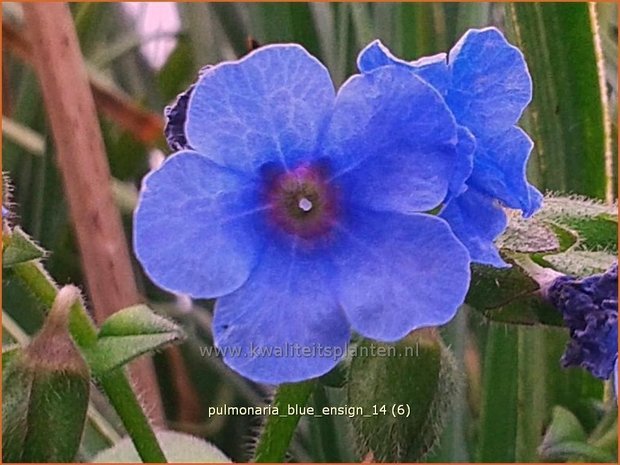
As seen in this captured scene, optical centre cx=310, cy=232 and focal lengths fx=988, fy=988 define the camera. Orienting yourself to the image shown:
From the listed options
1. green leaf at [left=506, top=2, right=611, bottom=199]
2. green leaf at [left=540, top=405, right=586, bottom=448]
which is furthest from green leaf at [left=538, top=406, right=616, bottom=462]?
green leaf at [left=506, top=2, right=611, bottom=199]

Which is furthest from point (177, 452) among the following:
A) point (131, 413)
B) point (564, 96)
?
point (564, 96)

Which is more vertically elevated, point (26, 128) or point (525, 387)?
point (26, 128)

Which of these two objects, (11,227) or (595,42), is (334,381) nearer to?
(11,227)

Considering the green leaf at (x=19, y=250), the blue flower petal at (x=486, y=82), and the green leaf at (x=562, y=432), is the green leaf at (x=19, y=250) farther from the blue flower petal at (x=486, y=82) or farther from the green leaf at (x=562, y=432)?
the green leaf at (x=562, y=432)

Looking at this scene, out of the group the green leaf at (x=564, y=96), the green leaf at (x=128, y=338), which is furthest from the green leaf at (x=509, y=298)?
the green leaf at (x=564, y=96)


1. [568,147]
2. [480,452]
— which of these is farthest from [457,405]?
[568,147]

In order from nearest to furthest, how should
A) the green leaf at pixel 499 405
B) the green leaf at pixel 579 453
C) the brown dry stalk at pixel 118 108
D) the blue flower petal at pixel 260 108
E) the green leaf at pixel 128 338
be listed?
the blue flower petal at pixel 260 108 → the green leaf at pixel 128 338 → the green leaf at pixel 579 453 → the green leaf at pixel 499 405 → the brown dry stalk at pixel 118 108

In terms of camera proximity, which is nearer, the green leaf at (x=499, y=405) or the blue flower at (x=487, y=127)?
the blue flower at (x=487, y=127)

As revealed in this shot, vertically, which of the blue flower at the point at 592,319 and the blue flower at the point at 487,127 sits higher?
the blue flower at the point at 487,127
